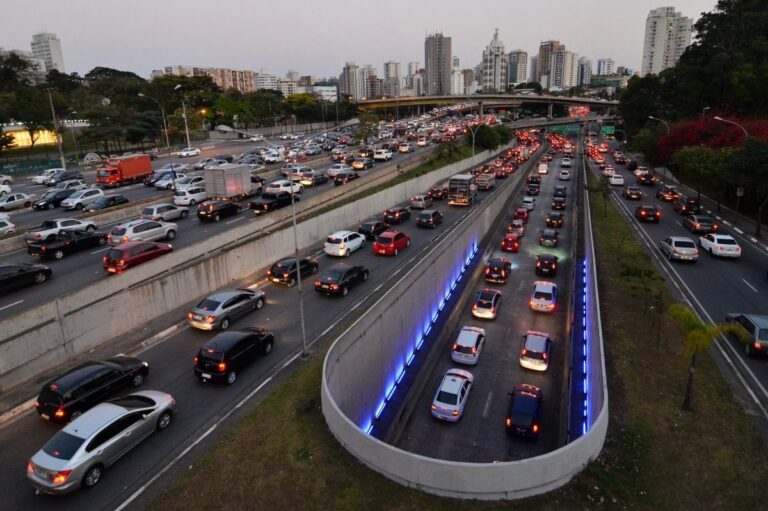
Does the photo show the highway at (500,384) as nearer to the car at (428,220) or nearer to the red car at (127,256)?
the car at (428,220)

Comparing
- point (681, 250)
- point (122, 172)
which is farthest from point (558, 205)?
point (122, 172)

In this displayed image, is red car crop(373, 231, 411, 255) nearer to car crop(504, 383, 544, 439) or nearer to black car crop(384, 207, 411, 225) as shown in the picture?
black car crop(384, 207, 411, 225)

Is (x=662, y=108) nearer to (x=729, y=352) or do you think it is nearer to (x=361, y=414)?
(x=729, y=352)

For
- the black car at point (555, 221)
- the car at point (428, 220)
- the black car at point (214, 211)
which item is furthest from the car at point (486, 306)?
the black car at point (555, 221)

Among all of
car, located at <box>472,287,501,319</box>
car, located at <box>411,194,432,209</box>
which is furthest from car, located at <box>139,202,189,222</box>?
car, located at <box>472,287,501,319</box>

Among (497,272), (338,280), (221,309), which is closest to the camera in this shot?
(221,309)

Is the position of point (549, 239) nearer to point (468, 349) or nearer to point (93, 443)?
point (468, 349)
